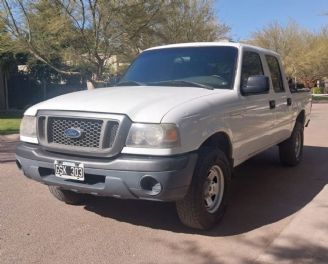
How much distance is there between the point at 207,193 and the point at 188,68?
1.70 metres

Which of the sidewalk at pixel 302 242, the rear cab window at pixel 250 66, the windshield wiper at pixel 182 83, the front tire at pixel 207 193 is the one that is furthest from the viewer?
the rear cab window at pixel 250 66

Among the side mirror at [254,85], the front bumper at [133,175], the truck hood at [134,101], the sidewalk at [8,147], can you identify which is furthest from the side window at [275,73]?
the sidewalk at [8,147]

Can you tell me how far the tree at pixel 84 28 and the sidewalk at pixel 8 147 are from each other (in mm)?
3990

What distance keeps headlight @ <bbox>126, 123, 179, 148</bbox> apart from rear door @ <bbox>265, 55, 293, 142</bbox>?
9.28 feet

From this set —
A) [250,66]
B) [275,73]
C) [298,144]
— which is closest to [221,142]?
[250,66]

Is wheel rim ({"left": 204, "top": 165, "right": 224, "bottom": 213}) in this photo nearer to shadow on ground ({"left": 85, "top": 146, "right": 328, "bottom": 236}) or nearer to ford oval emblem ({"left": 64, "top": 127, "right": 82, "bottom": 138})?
shadow on ground ({"left": 85, "top": 146, "right": 328, "bottom": 236})

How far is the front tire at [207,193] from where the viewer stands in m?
4.67

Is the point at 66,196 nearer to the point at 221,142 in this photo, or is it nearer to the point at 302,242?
the point at 221,142

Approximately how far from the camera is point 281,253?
172 inches

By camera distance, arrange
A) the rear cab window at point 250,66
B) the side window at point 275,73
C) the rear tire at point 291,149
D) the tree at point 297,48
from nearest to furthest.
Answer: the rear cab window at point 250,66 < the side window at point 275,73 < the rear tire at point 291,149 < the tree at point 297,48

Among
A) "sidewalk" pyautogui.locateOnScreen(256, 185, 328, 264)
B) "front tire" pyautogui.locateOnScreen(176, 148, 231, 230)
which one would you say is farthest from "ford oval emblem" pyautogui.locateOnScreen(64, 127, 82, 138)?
"sidewalk" pyautogui.locateOnScreen(256, 185, 328, 264)

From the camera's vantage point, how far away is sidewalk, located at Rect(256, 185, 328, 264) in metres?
4.25

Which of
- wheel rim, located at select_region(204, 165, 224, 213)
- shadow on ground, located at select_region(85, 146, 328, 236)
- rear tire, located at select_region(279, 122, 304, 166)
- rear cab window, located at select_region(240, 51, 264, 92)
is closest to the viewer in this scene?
wheel rim, located at select_region(204, 165, 224, 213)

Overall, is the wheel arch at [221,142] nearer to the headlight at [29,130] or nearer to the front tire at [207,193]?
the front tire at [207,193]
